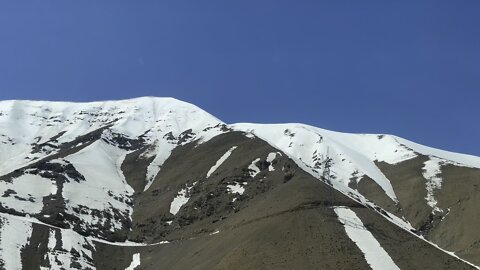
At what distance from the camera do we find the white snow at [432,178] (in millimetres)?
142125

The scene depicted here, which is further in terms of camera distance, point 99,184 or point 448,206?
point 99,184

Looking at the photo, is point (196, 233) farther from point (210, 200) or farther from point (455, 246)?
point (455, 246)

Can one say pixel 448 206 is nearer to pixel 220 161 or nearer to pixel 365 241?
pixel 220 161

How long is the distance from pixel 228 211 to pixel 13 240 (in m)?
39.8

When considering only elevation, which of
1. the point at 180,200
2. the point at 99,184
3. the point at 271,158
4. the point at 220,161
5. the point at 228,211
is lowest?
the point at 228,211

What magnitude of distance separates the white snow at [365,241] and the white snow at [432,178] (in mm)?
49044

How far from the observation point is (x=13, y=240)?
3974 inches

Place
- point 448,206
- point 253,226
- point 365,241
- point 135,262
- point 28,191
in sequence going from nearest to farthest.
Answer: point 365,241
point 253,226
point 135,262
point 28,191
point 448,206

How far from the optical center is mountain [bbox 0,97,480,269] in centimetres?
8219

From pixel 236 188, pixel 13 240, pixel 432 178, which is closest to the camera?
pixel 13 240

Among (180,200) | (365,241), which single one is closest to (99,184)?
(180,200)

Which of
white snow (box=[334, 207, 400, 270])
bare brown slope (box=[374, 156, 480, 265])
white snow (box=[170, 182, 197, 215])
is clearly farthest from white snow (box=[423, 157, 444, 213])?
white snow (box=[170, 182, 197, 215])

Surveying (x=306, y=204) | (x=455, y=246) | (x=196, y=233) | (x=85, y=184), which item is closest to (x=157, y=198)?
(x=85, y=184)

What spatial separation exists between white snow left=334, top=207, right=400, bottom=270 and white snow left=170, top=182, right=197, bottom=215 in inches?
1698
